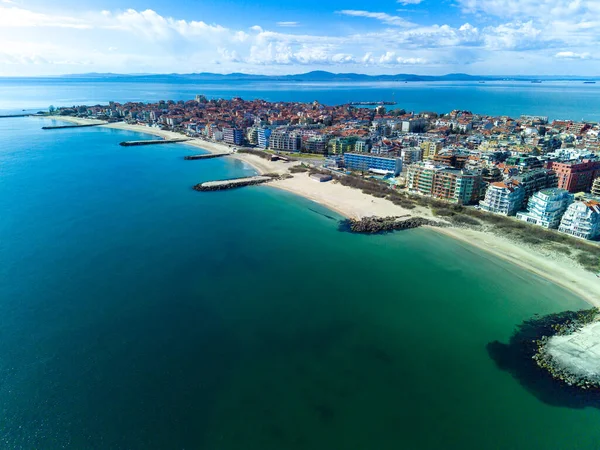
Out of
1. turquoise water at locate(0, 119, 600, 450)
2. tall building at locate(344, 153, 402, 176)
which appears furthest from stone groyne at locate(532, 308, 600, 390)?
tall building at locate(344, 153, 402, 176)

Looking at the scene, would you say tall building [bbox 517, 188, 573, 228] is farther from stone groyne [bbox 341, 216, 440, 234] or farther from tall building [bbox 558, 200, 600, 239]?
stone groyne [bbox 341, 216, 440, 234]

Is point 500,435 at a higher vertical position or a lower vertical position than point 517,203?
lower

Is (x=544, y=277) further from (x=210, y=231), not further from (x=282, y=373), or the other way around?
(x=210, y=231)

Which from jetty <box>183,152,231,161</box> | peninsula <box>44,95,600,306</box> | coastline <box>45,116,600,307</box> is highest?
peninsula <box>44,95,600,306</box>

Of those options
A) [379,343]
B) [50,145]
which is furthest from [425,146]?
[50,145]

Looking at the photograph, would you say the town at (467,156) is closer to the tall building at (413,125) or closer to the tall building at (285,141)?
the tall building at (413,125)

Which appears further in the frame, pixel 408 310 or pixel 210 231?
pixel 210 231
